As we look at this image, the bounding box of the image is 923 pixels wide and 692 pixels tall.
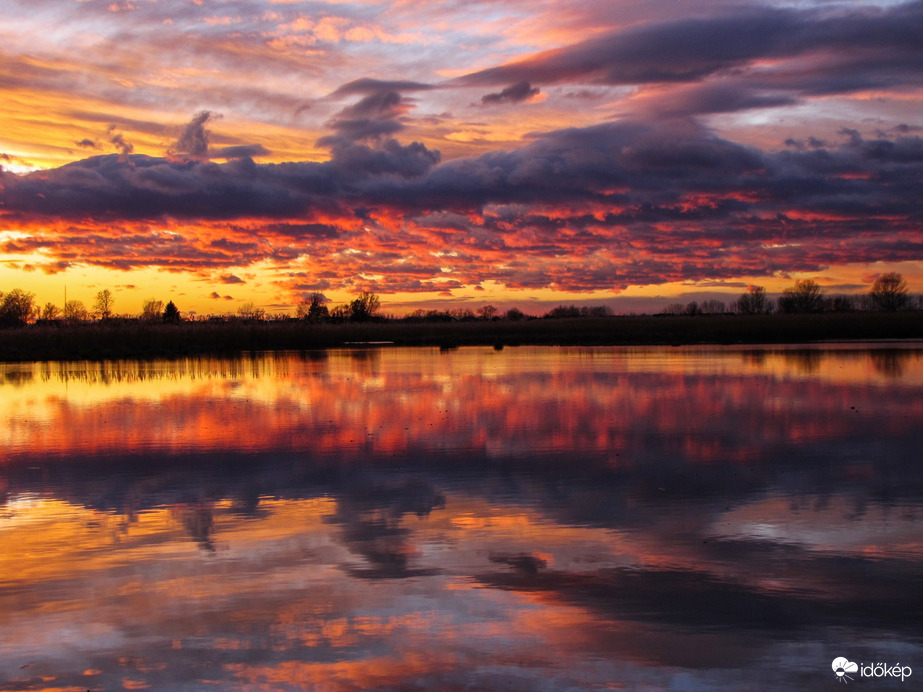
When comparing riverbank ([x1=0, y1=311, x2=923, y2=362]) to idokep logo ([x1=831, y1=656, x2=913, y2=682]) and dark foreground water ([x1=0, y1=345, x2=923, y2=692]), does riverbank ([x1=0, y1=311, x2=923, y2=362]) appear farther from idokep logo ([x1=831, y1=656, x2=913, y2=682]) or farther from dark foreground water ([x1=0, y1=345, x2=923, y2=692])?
idokep logo ([x1=831, y1=656, x2=913, y2=682])

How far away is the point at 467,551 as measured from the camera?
6.79m

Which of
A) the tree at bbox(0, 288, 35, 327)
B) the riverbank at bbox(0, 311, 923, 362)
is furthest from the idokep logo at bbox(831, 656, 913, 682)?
the tree at bbox(0, 288, 35, 327)

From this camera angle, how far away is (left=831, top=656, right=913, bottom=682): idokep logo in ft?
14.7

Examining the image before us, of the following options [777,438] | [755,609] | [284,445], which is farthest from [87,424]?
[755,609]

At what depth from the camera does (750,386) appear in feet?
64.5

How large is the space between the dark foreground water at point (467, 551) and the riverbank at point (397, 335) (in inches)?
1320

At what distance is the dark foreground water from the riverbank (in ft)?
110

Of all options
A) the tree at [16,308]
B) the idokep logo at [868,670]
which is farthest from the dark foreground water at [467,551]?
the tree at [16,308]

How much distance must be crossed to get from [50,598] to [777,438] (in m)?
10.1

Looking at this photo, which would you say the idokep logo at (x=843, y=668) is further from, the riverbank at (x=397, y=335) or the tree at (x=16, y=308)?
the tree at (x=16, y=308)

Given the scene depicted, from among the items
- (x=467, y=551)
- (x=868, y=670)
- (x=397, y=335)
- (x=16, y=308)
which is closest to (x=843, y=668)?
(x=868, y=670)

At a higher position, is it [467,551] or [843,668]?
[467,551]

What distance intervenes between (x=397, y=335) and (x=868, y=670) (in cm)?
6145

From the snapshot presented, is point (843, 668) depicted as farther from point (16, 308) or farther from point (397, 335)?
point (16, 308)
